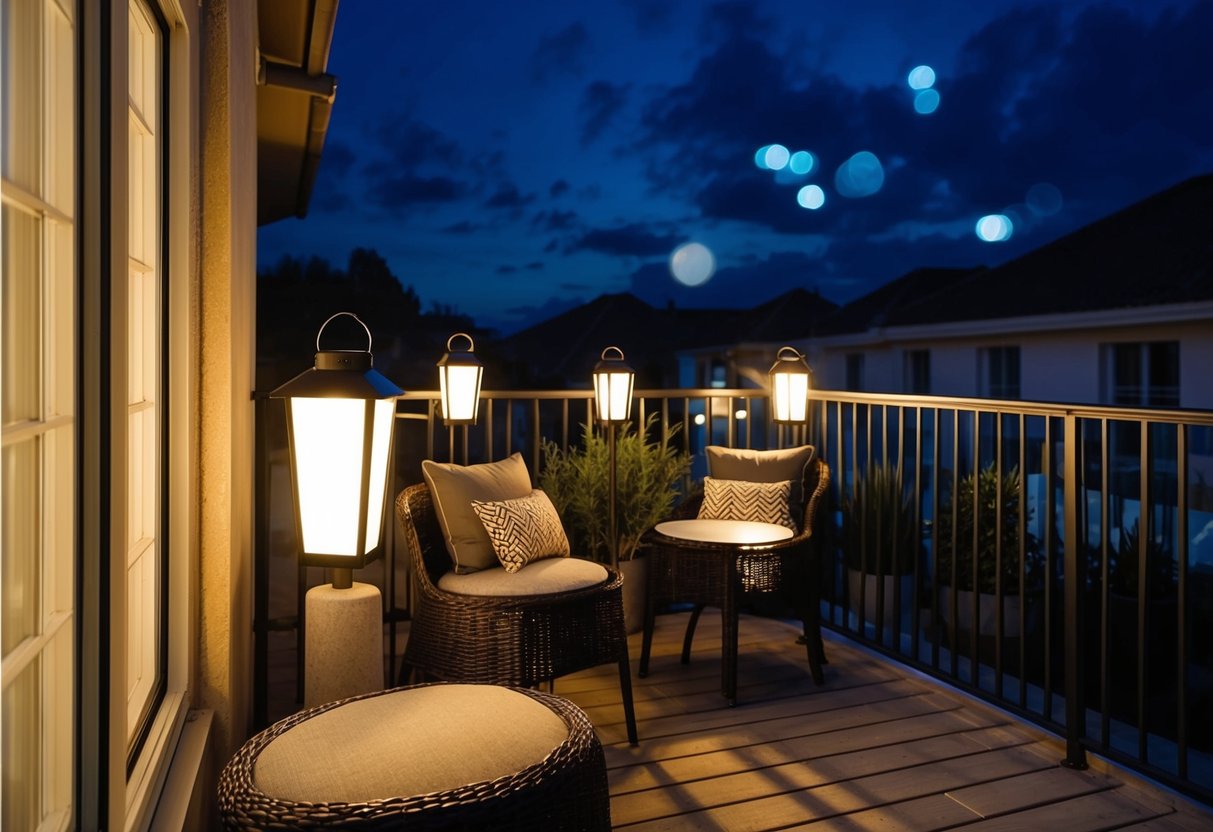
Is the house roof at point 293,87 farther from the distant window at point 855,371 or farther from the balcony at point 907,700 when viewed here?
the distant window at point 855,371

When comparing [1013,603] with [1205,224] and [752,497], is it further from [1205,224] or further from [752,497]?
[1205,224]

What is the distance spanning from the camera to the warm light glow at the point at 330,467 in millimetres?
1958

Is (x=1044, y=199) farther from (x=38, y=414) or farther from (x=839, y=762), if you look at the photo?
(x=38, y=414)

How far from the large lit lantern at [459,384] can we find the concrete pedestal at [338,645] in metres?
1.34

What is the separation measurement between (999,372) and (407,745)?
12.1 meters

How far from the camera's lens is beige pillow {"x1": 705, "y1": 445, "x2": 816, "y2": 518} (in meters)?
3.68

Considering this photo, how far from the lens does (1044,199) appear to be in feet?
82.5

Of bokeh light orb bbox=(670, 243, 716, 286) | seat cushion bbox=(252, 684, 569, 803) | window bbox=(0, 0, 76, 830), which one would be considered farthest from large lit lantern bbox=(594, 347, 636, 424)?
bokeh light orb bbox=(670, 243, 716, 286)

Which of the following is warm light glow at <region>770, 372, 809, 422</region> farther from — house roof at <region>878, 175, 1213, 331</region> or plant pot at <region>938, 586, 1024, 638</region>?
house roof at <region>878, 175, 1213, 331</region>

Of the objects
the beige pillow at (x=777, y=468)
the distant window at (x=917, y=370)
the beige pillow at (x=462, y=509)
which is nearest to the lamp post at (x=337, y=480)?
the beige pillow at (x=462, y=509)

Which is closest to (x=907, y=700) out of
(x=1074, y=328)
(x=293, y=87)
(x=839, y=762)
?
(x=839, y=762)

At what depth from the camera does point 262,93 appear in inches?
154

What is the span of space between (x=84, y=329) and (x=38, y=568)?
0.85 ft

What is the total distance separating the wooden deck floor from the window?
165 cm
